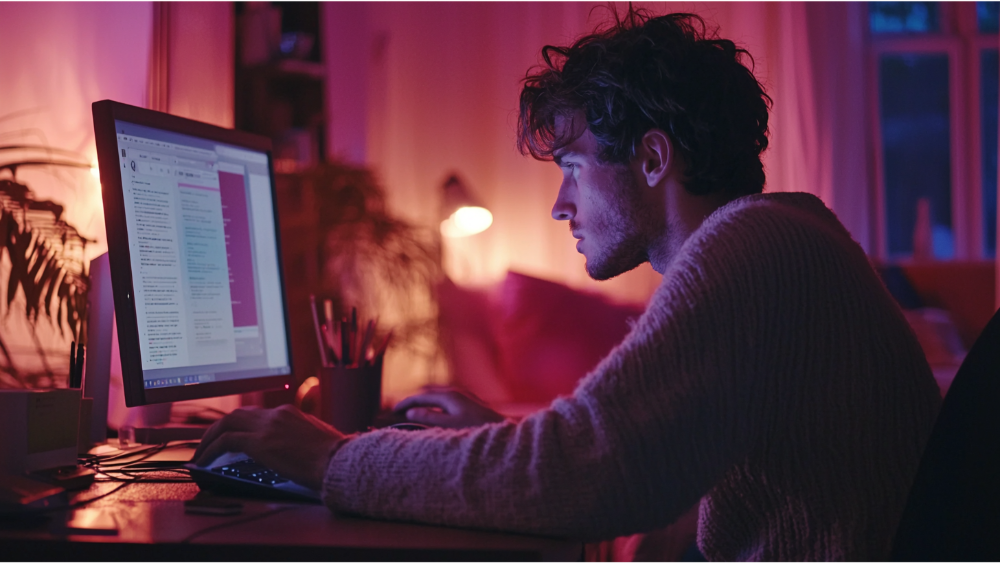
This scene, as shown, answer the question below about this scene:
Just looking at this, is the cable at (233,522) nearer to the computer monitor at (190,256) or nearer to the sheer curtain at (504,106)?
the computer monitor at (190,256)

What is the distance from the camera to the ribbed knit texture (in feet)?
1.99

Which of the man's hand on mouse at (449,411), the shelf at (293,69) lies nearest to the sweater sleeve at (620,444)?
the man's hand on mouse at (449,411)

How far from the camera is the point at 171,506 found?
75 centimetres

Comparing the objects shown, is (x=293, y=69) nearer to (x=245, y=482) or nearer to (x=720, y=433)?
(x=245, y=482)

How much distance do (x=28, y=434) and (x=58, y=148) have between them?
102 cm

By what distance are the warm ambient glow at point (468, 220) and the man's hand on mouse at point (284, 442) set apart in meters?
2.35

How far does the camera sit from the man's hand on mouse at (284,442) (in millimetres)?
709

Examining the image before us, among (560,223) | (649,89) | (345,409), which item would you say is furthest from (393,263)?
(649,89)

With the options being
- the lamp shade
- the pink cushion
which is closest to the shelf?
the lamp shade

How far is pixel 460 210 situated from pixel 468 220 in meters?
0.06

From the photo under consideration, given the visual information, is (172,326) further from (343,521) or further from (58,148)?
(58,148)

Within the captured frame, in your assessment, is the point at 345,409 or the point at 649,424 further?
the point at 345,409

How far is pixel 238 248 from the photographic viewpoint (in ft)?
3.86

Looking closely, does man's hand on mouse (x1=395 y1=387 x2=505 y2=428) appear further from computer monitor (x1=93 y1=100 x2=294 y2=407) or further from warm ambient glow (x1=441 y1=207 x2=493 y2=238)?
warm ambient glow (x1=441 y1=207 x2=493 y2=238)
